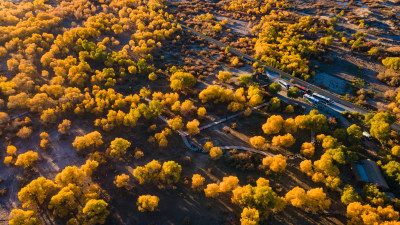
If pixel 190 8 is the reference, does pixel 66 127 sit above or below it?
below

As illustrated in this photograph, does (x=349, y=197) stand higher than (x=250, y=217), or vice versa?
(x=349, y=197)

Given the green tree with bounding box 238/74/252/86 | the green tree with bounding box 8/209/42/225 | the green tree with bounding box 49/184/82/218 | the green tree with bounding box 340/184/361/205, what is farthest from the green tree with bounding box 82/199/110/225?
the green tree with bounding box 238/74/252/86

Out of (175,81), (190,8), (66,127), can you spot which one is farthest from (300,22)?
(66,127)

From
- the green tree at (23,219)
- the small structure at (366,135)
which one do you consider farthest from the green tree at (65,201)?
the small structure at (366,135)

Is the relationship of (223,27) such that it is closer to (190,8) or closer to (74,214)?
(190,8)

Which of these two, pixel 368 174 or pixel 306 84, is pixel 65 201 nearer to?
pixel 368 174

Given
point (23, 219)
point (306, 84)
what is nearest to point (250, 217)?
point (23, 219)

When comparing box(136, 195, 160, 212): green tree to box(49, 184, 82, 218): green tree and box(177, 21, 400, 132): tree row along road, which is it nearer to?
box(49, 184, 82, 218): green tree

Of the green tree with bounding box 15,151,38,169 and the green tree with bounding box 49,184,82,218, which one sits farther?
the green tree with bounding box 15,151,38,169
